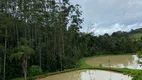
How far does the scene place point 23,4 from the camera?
56.6ft

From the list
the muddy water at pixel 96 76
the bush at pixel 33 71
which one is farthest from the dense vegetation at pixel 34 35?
the muddy water at pixel 96 76

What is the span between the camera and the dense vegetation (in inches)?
636

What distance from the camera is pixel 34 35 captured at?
21344 millimetres

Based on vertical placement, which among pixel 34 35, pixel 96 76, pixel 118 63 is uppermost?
pixel 34 35

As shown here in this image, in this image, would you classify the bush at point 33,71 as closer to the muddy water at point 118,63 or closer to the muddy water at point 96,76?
the muddy water at point 96,76

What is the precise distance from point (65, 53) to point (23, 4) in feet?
31.2

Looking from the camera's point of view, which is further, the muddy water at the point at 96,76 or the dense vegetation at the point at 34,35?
the dense vegetation at the point at 34,35

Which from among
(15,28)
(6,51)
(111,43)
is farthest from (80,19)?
(111,43)

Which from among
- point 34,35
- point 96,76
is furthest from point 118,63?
point 34,35

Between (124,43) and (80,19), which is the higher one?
(80,19)

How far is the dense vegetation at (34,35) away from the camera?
53.0 feet

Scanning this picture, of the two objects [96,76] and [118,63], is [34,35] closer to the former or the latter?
[96,76]

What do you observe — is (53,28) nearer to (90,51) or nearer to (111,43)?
(90,51)

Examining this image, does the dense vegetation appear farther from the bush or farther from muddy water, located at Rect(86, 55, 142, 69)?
muddy water, located at Rect(86, 55, 142, 69)
